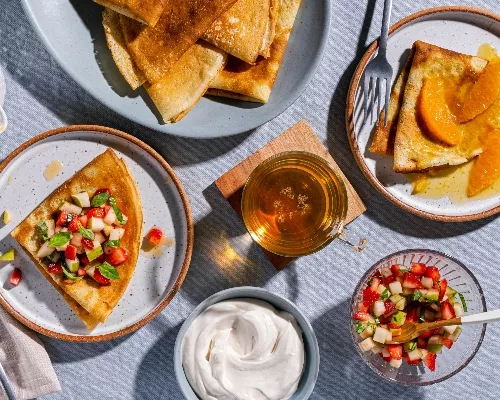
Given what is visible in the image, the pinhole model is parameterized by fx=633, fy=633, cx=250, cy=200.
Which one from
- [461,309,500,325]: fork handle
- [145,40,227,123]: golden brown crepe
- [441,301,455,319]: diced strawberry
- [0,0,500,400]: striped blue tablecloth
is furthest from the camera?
[0,0,500,400]: striped blue tablecloth

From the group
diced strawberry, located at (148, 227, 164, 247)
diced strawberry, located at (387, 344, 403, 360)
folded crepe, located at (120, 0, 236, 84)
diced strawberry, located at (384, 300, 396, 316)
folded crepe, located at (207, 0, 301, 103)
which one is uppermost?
folded crepe, located at (120, 0, 236, 84)

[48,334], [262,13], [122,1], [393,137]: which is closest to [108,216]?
[48,334]

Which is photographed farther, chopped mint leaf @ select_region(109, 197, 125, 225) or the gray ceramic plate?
chopped mint leaf @ select_region(109, 197, 125, 225)

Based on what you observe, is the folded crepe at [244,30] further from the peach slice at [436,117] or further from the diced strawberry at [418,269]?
the diced strawberry at [418,269]

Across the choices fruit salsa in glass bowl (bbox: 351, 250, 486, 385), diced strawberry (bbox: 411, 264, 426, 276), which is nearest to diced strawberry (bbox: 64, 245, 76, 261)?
fruit salsa in glass bowl (bbox: 351, 250, 486, 385)

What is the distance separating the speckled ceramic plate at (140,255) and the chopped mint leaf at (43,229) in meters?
0.10

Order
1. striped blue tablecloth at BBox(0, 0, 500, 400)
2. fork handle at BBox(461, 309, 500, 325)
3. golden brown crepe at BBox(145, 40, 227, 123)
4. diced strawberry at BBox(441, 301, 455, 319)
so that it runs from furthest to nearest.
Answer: striped blue tablecloth at BBox(0, 0, 500, 400), diced strawberry at BBox(441, 301, 455, 319), golden brown crepe at BBox(145, 40, 227, 123), fork handle at BBox(461, 309, 500, 325)

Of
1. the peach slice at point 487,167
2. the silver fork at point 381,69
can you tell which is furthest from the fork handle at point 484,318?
the silver fork at point 381,69

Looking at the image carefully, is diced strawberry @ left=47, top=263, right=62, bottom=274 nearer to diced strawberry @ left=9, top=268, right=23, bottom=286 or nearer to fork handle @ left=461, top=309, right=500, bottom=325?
diced strawberry @ left=9, top=268, right=23, bottom=286

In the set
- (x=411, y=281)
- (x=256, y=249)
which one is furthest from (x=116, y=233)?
(x=411, y=281)

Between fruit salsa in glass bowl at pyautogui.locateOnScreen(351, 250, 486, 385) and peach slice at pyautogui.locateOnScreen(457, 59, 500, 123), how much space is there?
1.63ft

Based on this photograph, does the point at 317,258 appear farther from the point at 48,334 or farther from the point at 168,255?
the point at 48,334

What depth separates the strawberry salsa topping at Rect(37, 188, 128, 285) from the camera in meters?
2.23

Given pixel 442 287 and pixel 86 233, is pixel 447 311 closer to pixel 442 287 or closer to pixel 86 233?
pixel 442 287
